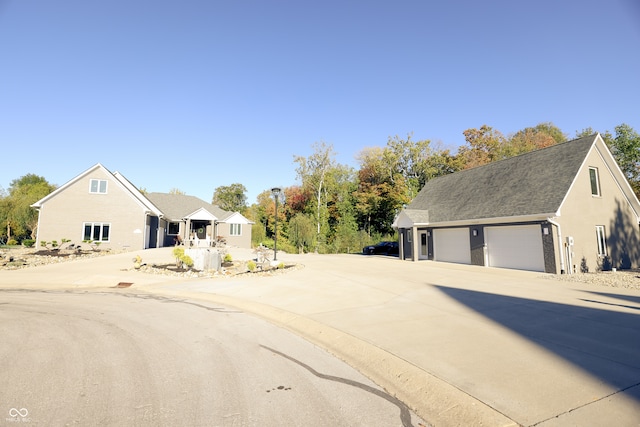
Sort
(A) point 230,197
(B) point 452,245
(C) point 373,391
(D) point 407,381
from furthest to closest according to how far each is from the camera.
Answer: (A) point 230,197 → (B) point 452,245 → (D) point 407,381 → (C) point 373,391

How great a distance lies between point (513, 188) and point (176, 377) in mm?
20320

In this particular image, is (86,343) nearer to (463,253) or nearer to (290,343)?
(290,343)

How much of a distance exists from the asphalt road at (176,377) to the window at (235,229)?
31008mm

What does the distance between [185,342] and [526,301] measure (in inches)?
351

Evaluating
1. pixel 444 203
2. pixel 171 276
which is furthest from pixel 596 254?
pixel 171 276

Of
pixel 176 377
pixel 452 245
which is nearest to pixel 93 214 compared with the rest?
pixel 176 377

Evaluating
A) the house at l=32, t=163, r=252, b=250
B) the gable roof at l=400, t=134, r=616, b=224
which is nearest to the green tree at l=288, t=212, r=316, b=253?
the house at l=32, t=163, r=252, b=250

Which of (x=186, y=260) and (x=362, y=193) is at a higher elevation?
(x=362, y=193)

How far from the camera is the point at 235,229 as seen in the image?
38.4 m

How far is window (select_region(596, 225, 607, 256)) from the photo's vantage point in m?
16.7

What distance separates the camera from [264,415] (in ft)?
10.6

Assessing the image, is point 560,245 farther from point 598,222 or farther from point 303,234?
point 303,234

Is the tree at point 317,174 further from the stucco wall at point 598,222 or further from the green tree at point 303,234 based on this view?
the stucco wall at point 598,222

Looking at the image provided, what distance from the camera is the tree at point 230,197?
68.1 metres
